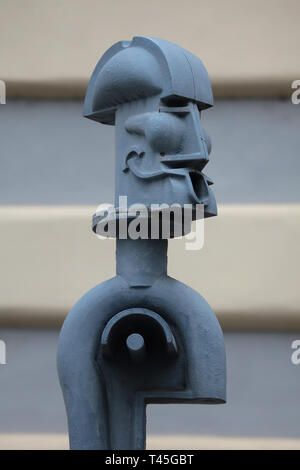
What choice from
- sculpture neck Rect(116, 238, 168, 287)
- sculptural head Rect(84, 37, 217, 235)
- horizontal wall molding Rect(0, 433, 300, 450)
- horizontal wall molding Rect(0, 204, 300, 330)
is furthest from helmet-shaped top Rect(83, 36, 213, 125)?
horizontal wall molding Rect(0, 433, 300, 450)

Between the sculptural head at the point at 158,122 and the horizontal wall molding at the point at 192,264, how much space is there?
47.9 inches

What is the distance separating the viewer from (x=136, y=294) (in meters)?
2.74

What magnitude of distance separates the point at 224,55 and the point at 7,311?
3.84 feet

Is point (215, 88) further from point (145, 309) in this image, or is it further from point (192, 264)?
point (145, 309)

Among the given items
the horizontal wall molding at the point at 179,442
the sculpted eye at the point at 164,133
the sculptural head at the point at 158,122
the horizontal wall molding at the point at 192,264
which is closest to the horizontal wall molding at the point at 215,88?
the horizontal wall molding at the point at 192,264

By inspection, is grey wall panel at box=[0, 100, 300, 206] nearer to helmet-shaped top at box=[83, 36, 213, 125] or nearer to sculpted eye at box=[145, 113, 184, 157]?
helmet-shaped top at box=[83, 36, 213, 125]

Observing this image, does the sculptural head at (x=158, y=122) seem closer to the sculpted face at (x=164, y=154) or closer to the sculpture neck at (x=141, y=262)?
the sculpted face at (x=164, y=154)

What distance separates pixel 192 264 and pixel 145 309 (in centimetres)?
128

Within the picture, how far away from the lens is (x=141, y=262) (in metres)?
2.75

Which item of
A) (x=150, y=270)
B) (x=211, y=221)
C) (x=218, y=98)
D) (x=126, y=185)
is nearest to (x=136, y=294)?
(x=150, y=270)

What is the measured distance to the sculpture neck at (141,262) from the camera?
9.02 feet

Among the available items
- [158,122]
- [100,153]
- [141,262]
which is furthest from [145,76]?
[100,153]

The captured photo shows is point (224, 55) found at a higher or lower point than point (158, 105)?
higher

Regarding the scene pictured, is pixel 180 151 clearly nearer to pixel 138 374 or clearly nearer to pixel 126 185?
pixel 126 185
